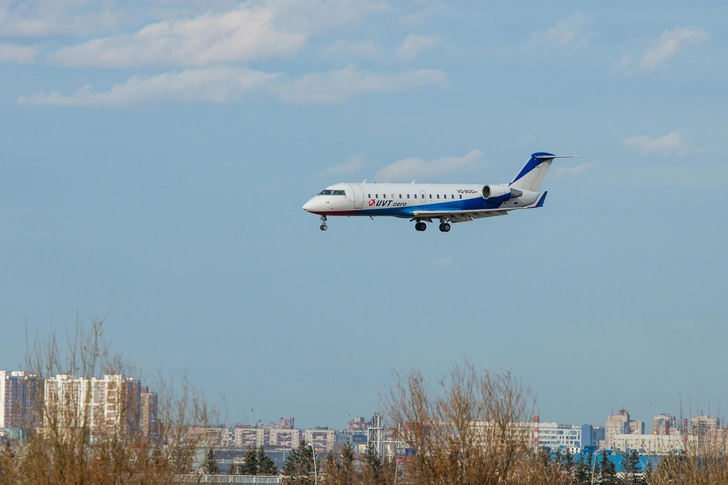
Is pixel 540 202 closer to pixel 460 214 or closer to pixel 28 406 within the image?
pixel 460 214

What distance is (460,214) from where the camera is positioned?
71188 millimetres

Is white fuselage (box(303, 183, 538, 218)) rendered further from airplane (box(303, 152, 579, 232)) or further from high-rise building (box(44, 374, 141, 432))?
high-rise building (box(44, 374, 141, 432))

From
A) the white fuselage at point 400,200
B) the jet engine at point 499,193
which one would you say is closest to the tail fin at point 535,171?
the white fuselage at point 400,200

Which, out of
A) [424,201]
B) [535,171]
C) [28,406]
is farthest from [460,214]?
[28,406]

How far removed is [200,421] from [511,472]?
10851 mm

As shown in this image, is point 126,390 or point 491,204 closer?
point 126,390

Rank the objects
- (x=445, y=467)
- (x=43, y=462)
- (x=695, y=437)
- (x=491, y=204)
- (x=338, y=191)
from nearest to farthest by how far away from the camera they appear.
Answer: (x=43, y=462), (x=445, y=467), (x=695, y=437), (x=338, y=191), (x=491, y=204)

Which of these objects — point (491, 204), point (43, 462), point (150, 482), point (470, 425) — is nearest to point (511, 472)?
point (470, 425)

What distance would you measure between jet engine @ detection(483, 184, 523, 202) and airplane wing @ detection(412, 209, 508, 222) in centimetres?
78

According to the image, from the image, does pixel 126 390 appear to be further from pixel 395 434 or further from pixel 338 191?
pixel 338 191

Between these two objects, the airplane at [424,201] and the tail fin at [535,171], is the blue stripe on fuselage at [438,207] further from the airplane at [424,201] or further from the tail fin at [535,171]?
the tail fin at [535,171]

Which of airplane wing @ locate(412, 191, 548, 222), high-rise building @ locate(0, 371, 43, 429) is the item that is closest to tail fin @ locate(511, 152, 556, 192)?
airplane wing @ locate(412, 191, 548, 222)

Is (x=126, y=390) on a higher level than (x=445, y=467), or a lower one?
higher

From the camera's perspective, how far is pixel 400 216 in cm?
6919
